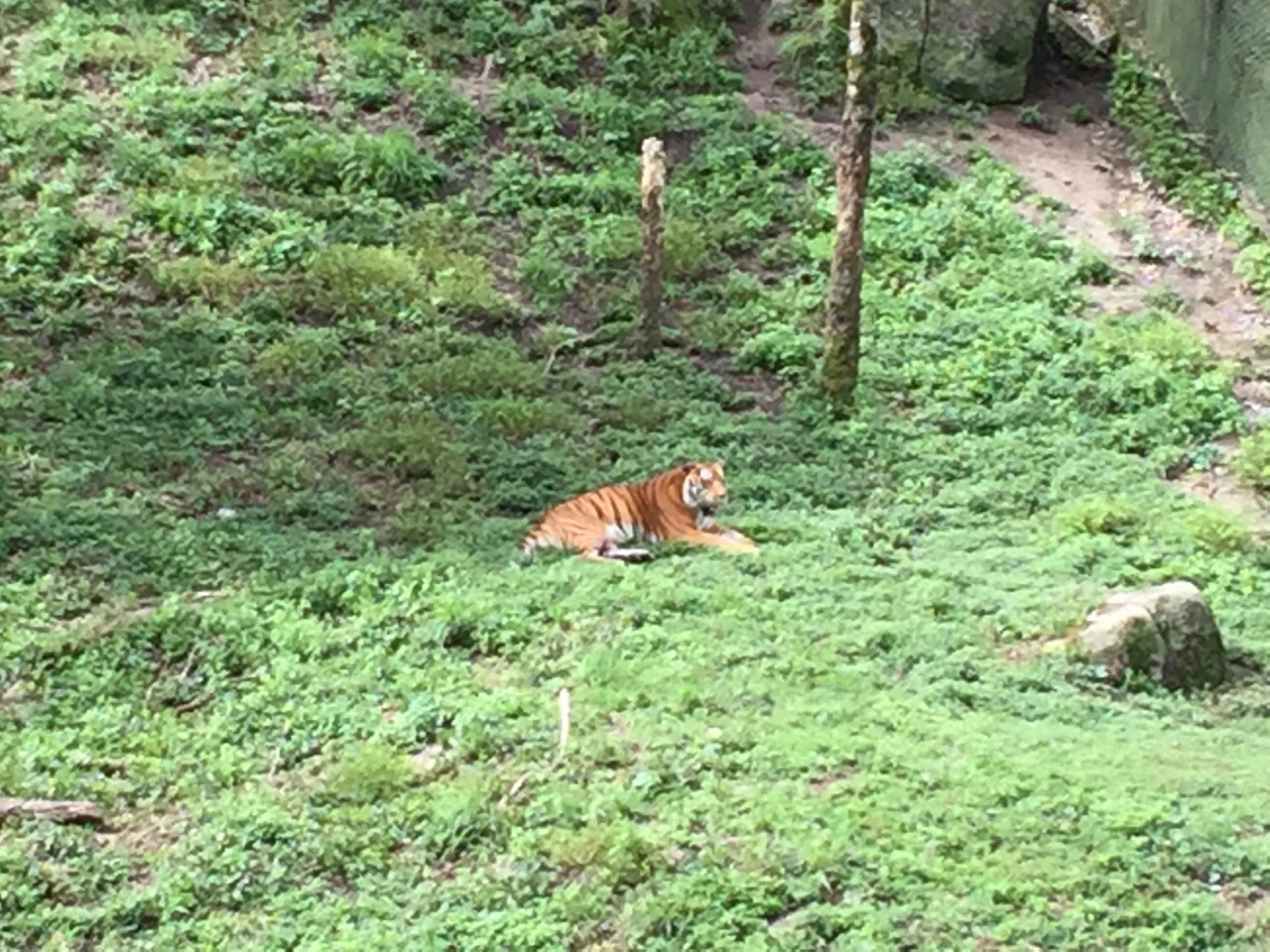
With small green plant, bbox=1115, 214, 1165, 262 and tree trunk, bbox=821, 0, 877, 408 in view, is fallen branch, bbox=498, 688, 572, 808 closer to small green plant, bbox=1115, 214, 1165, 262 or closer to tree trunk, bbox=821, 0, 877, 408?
tree trunk, bbox=821, 0, 877, 408

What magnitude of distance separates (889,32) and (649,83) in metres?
2.51

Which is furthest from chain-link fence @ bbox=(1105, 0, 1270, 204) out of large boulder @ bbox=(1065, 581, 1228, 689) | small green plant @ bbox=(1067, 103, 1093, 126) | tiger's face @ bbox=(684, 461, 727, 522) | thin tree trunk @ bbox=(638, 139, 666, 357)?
large boulder @ bbox=(1065, 581, 1228, 689)

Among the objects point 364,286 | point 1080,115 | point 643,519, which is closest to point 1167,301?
point 1080,115

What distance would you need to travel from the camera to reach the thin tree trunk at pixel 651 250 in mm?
11000

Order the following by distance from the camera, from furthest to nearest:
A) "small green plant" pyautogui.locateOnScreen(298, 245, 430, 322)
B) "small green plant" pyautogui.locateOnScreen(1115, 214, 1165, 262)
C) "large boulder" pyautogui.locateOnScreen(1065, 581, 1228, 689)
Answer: "small green plant" pyautogui.locateOnScreen(1115, 214, 1165, 262)
"small green plant" pyautogui.locateOnScreen(298, 245, 430, 322)
"large boulder" pyautogui.locateOnScreen(1065, 581, 1228, 689)

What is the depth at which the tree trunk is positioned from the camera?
10.1 m

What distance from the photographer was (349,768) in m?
6.20

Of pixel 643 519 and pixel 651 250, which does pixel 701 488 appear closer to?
pixel 643 519

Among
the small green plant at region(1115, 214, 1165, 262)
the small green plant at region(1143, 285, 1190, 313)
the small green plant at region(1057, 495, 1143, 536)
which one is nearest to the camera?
the small green plant at region(1057, 495, 1143, 536)

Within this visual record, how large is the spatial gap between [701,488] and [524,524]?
3.41 feet

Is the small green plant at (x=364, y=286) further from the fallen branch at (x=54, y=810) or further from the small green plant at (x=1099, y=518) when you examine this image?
the fallen branch at (x=54, y=810)

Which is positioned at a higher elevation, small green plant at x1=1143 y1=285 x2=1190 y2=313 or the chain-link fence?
the chain-link fence

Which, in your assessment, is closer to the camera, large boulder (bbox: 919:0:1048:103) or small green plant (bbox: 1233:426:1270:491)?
small green plant (bbox: 1233:426:1270:491)

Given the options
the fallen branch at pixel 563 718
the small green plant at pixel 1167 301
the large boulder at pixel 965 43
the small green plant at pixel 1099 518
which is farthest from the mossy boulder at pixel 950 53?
the fallen branch at pixel 563 718
